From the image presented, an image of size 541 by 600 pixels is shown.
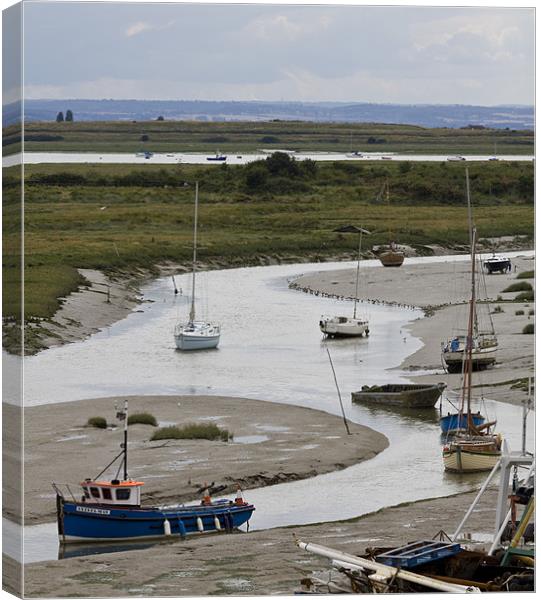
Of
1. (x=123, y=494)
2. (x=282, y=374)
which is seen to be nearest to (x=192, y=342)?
(x=282, y=374)

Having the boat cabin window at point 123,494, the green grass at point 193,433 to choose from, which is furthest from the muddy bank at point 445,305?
the boat cabin window at point 123,494

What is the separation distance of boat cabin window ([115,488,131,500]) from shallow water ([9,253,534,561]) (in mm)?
895

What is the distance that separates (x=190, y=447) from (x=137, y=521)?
585cm

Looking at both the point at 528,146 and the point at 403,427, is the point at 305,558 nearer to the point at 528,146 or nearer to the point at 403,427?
the point at 528,146

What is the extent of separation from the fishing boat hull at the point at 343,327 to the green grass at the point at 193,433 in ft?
28.2

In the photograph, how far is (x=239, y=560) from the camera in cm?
1741

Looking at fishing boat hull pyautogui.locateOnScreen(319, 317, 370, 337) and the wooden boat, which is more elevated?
fishing boat hull pyautogui.locateOnScreen(319, 317, 370, 337)

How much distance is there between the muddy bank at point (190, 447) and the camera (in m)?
23.1

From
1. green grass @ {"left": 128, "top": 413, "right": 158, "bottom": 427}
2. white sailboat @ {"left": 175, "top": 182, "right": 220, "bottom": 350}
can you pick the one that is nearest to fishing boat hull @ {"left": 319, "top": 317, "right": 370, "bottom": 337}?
white sailboat @ {"left": 175, "top": 182, "right": 220, "bottom": 350}

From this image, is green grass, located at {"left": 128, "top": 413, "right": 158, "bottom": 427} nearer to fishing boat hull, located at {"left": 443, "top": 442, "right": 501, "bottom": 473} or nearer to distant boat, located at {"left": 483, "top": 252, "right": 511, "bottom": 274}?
fishing boat hull, located at {"left": 443, "top": 442, "right": 501, "bottom": 473}

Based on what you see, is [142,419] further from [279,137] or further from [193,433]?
[279,137]

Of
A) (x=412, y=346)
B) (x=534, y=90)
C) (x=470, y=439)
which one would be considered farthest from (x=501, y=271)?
(x=534, y=90)

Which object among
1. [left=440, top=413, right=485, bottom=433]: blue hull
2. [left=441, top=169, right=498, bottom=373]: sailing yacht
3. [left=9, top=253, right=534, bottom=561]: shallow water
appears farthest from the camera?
[left=441, top=169, right=498, bottom=373]: sailing yacht

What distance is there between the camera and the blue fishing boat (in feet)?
65.3
